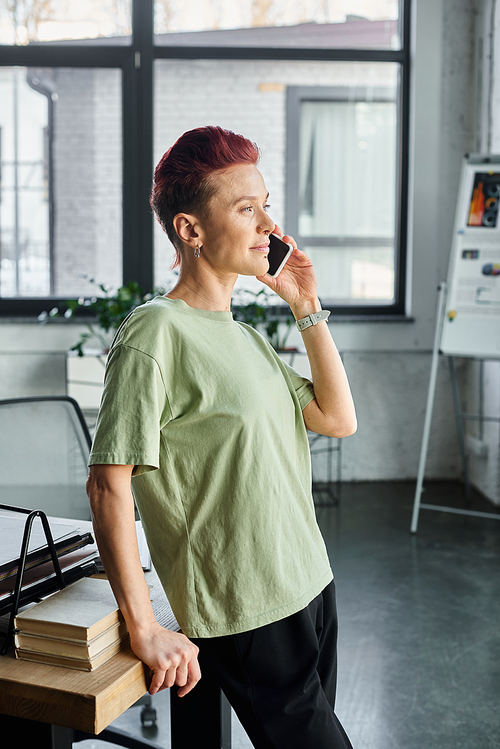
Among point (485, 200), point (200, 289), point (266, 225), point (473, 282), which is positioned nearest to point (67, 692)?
point (200, 289)

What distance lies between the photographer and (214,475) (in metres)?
0.95

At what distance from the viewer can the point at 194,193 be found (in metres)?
1.02

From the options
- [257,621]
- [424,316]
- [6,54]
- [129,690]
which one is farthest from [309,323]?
→ [6,54]

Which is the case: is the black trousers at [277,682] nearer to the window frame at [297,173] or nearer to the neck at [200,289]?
the neck at [200,289]

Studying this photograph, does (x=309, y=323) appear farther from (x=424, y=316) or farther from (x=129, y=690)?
(x=424, y=316)

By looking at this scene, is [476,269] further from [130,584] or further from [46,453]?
[130,584]

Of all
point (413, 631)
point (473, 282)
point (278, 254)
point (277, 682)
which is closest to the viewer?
point (277, 682)

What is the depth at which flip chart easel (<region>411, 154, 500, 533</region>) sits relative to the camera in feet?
11.2

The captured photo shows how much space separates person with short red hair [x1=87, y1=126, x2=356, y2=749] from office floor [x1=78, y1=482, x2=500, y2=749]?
1001 millimetres

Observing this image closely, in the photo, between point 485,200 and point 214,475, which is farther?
point 485,200

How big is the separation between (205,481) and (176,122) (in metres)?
3.78

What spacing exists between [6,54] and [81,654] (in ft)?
Answer: 14.0

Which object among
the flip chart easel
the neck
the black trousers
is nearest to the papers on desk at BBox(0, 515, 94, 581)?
the black trousers

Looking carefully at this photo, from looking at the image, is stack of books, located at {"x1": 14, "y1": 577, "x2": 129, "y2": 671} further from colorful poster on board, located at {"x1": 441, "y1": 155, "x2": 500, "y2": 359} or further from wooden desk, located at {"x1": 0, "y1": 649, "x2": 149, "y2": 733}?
colorful poster on board, located at {"x1": 441, "y1": 155, "x2": 500, "y2": 359}
